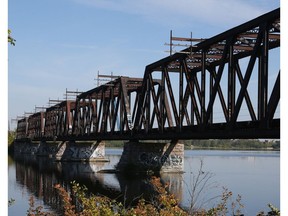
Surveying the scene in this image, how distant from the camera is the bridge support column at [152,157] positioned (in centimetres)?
4922

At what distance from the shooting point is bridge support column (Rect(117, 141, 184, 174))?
49.2 meters

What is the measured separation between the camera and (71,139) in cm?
8200

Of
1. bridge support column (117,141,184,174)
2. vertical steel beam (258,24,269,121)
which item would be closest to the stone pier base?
bridge support column (117,141,184,174)

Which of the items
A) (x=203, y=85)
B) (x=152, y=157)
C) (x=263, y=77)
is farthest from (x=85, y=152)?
(x=263, y=77)

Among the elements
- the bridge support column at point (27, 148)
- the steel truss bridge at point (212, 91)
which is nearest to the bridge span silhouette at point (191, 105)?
the steel truss bridge at point (212, 91)

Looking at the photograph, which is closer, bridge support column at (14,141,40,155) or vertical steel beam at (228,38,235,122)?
vertical steel beam at (228,38,235,122)

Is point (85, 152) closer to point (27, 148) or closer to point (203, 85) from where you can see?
point (203, 85)

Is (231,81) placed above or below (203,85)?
below

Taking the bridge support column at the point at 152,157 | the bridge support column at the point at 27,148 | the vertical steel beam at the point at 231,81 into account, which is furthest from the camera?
the bridge support column at the point at 27,148

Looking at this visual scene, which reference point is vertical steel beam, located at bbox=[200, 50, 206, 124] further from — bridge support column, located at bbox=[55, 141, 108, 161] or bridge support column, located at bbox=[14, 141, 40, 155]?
bridge support column, located at bbox=[14, 141, 40, 155]

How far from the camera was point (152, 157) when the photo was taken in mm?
49688

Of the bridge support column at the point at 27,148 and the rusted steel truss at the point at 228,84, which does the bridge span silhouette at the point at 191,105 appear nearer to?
the rusted steel truss at the point at 228,84

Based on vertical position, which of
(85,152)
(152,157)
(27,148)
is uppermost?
(152,157)
